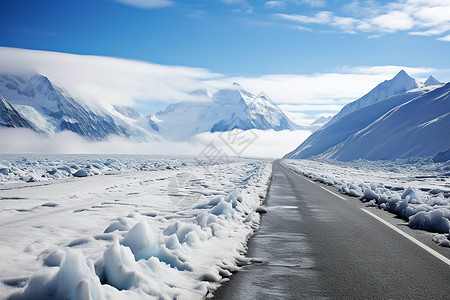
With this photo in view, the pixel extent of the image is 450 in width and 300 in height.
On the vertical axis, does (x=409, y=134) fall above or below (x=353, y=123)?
below

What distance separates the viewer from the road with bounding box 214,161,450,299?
12.9 ft

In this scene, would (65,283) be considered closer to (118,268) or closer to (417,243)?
(118,268)

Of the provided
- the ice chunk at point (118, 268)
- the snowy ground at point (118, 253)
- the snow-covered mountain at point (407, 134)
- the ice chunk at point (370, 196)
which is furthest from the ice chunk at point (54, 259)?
the snow-covered mountain at point (407, 134)

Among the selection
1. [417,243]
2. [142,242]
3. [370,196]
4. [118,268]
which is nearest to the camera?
[118,268]

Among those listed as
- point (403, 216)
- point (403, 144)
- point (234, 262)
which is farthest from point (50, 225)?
point (403, 144)

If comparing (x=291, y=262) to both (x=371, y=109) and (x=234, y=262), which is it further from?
(x=371, y=109)

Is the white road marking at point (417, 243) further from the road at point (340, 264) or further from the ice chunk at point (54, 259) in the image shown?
the ice chunk at point (54, 259)

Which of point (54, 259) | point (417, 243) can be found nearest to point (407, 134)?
point (417, 243)

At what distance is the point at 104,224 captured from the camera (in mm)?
7844

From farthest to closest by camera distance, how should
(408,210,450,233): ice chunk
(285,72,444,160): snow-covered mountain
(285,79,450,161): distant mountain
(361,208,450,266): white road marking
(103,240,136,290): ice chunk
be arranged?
(285,72,444,160): snow-covered mountain → (285,79,450,161): distant mountain → (408,210,450,233): ice chunk → (361,208,450,266): white road marking → (103,240,136,290): ice chunk

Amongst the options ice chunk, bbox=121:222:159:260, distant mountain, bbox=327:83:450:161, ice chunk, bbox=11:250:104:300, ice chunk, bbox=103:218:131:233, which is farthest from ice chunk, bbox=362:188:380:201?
distant mountain, bbox=327:83:450:161

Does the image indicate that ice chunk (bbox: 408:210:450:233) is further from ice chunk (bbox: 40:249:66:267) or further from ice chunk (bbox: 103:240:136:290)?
ice chunk (bbox: 40:249:66:267)

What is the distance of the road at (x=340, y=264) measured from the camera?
12.9ft

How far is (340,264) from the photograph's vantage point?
501 cm
